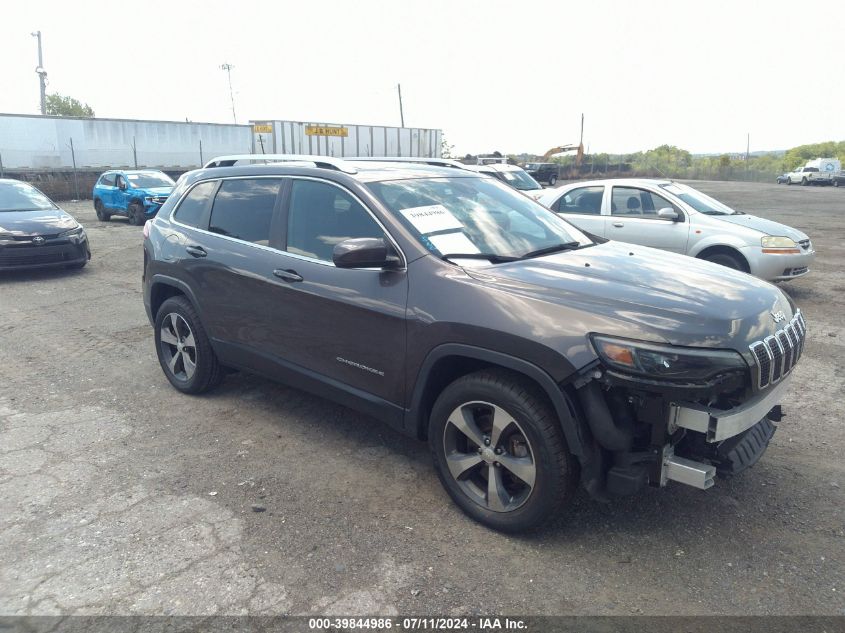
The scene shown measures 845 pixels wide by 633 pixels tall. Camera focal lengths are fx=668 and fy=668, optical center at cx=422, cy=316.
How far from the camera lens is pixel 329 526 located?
11.5ft

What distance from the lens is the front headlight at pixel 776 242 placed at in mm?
8773

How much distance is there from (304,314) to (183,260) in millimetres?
1506

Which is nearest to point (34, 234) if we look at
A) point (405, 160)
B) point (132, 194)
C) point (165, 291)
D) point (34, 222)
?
point (34, 222)

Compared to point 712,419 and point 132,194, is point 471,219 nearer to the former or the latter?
point 712,419

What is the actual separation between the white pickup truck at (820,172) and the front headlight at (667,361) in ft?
178

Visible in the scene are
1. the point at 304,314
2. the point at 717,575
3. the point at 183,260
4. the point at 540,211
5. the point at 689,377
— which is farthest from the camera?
the point at 183,260

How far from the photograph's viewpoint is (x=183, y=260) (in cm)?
512

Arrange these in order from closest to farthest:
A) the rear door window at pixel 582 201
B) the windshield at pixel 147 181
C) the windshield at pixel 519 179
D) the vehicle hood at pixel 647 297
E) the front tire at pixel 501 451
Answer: the vehicle hood at pixel 647 297, the front tire at pixel 501 451, the rear door window at pixel 582 201, the windshield at pixel 519 179, the windshield at pixel 147 181

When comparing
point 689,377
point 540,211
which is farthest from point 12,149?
point 689,377

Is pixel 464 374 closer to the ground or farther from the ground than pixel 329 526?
farther from the ground

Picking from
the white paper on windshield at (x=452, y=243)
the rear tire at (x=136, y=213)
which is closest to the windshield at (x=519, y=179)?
the rear tire at (x=136, y=213)

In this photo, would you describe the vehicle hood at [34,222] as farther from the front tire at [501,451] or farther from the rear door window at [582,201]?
the front tire at [501,451]

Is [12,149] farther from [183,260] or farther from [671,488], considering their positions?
[671,488]

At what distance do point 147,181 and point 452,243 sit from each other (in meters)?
18.0
